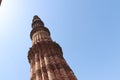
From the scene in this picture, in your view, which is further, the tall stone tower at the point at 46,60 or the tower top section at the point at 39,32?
the tower top section at the point at 39,32

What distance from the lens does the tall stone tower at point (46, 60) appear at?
19.6 metres

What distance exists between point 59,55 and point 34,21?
871 centimetres

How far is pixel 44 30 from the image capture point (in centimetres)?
2797

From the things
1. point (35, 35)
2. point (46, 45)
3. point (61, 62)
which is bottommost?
point (61, 62)

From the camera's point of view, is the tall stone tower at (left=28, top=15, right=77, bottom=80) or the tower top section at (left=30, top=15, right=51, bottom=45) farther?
the tower top section at (left=30, top=15, right=51, bottom=45)

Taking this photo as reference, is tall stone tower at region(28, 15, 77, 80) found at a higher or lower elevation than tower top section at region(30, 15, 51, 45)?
lower

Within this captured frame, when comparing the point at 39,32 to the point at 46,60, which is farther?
the point at 39,32

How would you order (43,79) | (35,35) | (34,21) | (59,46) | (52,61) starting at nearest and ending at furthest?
(43,79), (52,61), (59,46), (35,35), (34,21)

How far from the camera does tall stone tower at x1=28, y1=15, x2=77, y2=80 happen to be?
771 inches

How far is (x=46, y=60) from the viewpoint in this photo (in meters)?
21.5

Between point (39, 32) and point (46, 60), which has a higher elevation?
point (39, 32)

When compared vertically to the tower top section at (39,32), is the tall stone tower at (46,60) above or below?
below

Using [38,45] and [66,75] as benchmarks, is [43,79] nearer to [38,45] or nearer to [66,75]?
[66,75]

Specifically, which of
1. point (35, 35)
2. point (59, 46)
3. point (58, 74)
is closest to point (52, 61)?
point (58, 74)
